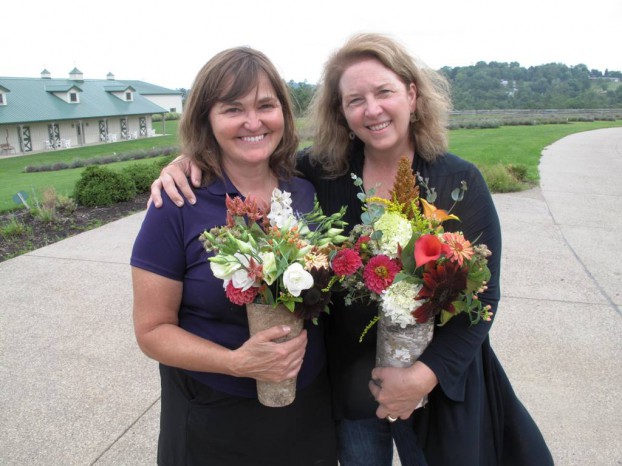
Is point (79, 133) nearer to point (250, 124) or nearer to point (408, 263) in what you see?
point (250, 124)

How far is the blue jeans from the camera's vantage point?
7.14 ft

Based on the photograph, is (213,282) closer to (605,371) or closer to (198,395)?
(198,395)

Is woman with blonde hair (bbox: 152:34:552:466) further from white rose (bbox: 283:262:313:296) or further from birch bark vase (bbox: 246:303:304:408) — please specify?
white rose (bbox: 283:262:313:296)

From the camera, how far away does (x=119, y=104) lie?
161 ft

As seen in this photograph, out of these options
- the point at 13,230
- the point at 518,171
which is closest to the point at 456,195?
the point at 13,230

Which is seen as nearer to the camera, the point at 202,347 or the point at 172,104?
the point at 202,347

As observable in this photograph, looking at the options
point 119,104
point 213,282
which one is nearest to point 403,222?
point 213,282

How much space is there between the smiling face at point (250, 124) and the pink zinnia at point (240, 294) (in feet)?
1.96

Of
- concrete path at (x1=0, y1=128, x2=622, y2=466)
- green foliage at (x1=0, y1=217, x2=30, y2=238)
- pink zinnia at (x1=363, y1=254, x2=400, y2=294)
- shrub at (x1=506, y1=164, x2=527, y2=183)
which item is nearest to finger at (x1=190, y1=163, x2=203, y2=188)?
pink zinnia at (x1=363, y1=254, x2=400, y2=294)

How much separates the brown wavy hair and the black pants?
2.66 ft

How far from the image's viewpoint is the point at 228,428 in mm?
1890

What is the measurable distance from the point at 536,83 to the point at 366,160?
78368 mm

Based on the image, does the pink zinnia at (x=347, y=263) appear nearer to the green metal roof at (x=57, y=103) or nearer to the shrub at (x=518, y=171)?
the shrub at (x=518, y=171)

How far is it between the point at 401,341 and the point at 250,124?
936 millimetres
